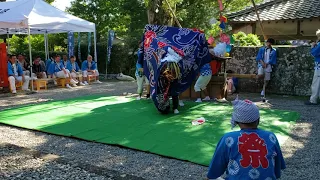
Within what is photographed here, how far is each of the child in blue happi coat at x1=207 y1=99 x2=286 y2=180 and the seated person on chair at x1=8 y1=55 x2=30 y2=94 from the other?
28.8 ft

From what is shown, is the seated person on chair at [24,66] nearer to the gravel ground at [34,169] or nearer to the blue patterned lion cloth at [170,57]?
the blue patterned lion cloth at [170,57]

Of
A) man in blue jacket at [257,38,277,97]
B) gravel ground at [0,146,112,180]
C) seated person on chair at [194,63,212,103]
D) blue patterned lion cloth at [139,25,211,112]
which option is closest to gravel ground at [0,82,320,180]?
gravel ground at [0,146,112,180]

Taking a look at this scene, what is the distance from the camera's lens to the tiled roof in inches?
462

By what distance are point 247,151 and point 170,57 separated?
4.36m

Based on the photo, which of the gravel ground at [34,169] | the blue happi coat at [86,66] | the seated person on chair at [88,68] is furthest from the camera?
the blue happi coat at [86,66]

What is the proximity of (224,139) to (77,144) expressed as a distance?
9.94ft

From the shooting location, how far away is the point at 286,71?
884 centimetres

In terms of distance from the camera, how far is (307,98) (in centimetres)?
839

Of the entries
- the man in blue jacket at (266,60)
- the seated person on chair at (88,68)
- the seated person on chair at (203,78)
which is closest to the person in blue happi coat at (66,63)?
the seated person on chair at (88,68)

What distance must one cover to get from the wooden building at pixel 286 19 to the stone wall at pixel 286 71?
3365 millimetres

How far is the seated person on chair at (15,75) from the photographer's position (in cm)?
974

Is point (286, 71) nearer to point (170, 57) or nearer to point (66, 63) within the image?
point (170, 57)

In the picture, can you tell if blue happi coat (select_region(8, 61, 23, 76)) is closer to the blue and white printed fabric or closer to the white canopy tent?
the white canopy tent

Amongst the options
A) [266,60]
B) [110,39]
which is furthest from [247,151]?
[110,39]
